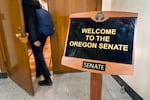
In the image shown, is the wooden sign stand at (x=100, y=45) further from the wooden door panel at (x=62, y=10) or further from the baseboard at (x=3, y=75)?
the baseboard at (x=3, y=75)

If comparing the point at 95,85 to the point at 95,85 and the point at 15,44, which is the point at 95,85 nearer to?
the point at 95,85

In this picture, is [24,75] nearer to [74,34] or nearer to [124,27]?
[74,34]

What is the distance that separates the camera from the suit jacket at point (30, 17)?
2.06 m

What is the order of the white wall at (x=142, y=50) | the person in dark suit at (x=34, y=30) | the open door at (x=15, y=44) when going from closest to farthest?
the white wall at (x=142, y=50) < the open door at (x=15, y=44) < the person in dark suit at (x=34, y=30)

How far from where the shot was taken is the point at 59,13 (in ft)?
8.57

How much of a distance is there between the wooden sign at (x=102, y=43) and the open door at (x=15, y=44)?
0.79 metres

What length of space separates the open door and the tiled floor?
Answer: 11cm

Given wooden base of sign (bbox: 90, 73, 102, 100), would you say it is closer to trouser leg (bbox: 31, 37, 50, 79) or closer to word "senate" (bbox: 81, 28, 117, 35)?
word "senate" (bbox: 81, 28, 117, 35)

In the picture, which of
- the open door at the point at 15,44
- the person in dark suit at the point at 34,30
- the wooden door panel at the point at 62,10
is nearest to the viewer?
the open door at the point at 15,44

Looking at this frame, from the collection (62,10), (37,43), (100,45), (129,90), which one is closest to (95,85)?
(100,45)

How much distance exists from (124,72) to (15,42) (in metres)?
1.51

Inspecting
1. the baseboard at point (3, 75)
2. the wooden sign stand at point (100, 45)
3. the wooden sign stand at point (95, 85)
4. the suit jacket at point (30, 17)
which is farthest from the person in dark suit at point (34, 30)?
the wooden sign stand at point (95, 85)

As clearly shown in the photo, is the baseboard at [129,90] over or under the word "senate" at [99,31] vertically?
under

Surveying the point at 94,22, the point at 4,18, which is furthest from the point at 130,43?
the point at 4,18
